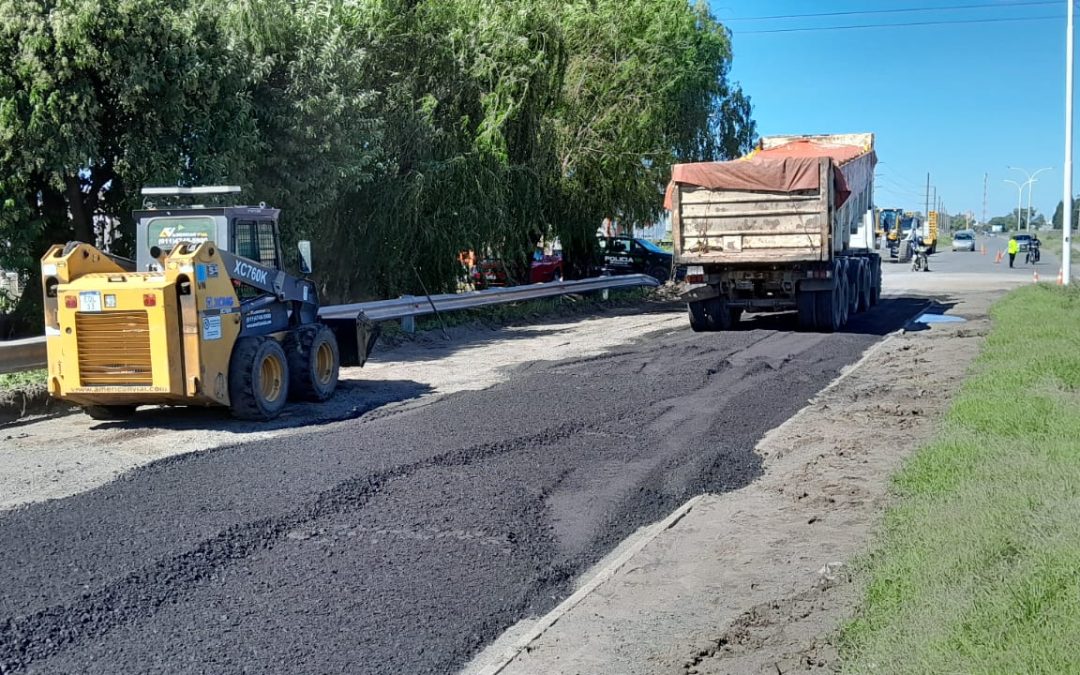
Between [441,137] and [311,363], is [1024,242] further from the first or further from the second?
[311,363]

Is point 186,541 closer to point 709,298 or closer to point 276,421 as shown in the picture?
point 276,421

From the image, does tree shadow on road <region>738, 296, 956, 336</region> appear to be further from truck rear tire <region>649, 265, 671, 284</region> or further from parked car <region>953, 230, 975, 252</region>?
parked car <region>953, 230, 975, 252</region>

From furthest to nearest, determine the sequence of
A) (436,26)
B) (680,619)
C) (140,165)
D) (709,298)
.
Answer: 1. (436,26)
2. (709,298)
3. (140,165)
4. (680,619)

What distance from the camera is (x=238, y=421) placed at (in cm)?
1070

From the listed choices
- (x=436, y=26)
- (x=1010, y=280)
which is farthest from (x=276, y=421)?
(x=1010, y=280)

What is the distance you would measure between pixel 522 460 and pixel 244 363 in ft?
11.2

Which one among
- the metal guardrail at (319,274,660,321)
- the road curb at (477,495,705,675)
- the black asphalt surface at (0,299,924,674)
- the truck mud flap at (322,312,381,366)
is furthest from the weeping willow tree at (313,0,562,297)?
the road curb at (477,495,705,675)

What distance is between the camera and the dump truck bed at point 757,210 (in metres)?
17.2

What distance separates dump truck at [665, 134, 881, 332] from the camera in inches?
679

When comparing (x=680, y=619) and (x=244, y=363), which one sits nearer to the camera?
(x=680, y=619)

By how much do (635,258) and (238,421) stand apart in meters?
23.4

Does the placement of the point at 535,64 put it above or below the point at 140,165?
above

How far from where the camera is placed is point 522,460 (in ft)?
28.2

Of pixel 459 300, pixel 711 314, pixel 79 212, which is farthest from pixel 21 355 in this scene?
pixel 711 314
